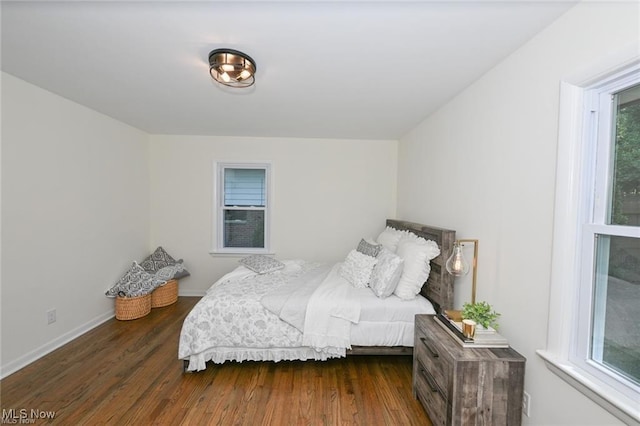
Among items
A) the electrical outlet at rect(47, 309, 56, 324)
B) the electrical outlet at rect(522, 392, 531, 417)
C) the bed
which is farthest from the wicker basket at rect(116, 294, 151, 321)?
the electrical outlet at rect(522, 392, 531, 417)

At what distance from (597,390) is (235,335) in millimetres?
2222

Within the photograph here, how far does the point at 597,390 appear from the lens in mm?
1105

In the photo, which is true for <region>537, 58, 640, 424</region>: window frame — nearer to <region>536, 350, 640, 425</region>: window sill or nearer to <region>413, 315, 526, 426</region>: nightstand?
<region>536, 350, 640, 425</region>: window sill

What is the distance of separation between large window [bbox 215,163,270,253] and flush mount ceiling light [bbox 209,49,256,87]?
7.19ft

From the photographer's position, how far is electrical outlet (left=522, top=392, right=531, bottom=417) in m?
1.48

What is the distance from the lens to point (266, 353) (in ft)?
7.38

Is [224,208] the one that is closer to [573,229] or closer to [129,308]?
[129,308]

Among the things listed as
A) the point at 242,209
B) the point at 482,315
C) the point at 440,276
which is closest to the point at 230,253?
the point at 242,209

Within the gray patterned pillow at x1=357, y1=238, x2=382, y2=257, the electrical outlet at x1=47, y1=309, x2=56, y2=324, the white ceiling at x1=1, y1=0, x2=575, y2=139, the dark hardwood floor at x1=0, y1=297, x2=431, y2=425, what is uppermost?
the white ceiling at x1=1, y1=0, x2=575, y2=139

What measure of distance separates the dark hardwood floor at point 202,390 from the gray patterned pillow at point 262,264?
104 cm

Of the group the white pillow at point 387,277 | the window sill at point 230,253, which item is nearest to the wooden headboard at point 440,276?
the white pillow at point 387,277

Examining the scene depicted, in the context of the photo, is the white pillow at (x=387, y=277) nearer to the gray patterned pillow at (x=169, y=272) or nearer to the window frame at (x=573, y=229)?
the window frame at (x=573, y=229)

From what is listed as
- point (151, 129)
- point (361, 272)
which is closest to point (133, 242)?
point (151, 129)

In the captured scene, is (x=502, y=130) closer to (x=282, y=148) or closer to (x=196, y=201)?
(x=282, y=148)
